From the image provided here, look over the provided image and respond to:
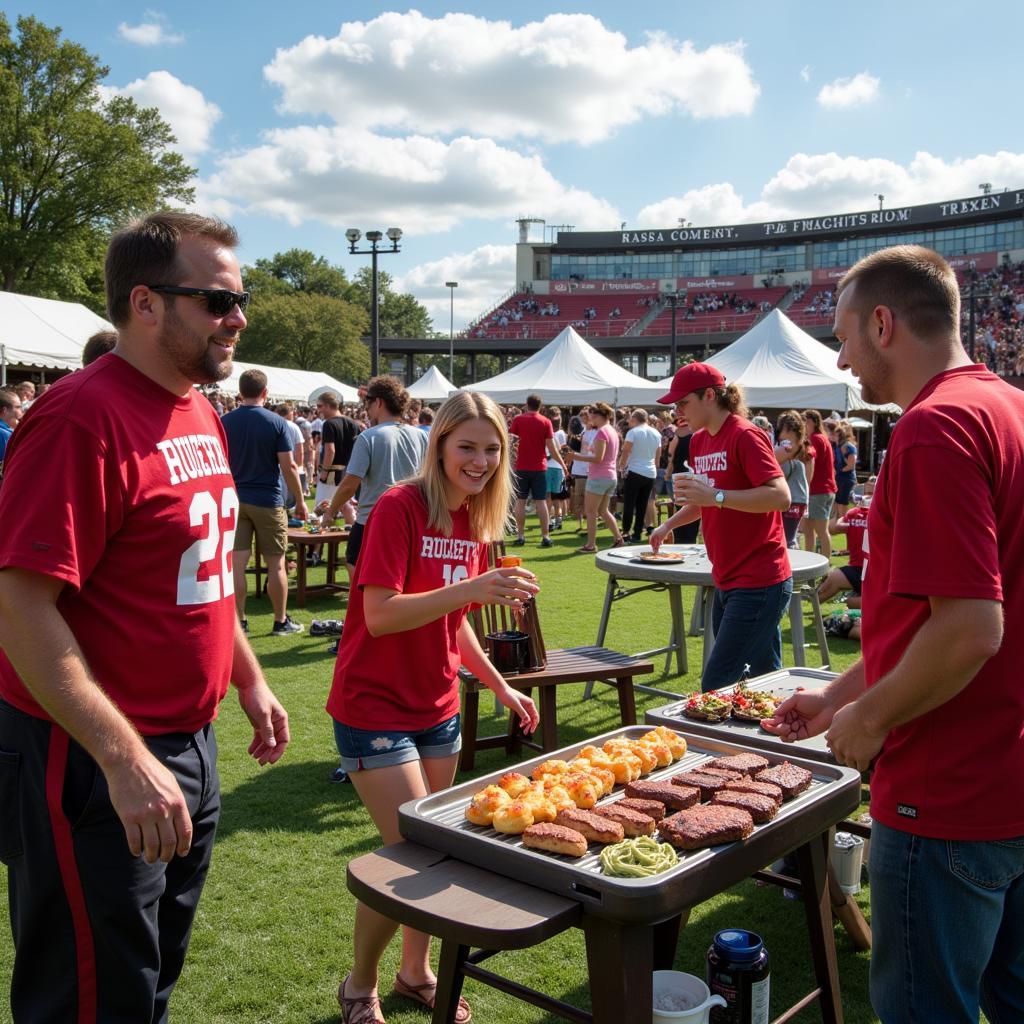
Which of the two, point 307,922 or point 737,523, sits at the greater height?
point 737,523

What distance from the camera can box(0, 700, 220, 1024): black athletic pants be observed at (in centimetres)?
200

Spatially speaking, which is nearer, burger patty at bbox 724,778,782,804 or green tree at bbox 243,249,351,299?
burger patty at bbox 724,778,782,804

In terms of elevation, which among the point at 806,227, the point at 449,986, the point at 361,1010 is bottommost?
the point at 361,1010

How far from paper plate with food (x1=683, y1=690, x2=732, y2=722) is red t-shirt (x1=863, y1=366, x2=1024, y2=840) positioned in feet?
4.81

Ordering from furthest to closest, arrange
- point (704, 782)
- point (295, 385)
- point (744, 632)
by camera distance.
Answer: point (295, 385) < point (744, 632) < point (704, 782)

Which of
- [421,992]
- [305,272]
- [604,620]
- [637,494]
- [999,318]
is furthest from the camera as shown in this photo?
[305,272]

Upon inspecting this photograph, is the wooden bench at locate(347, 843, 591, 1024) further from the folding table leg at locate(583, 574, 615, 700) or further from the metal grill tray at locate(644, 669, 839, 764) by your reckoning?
the folding table leg at locate(583, 574, 615, 700)

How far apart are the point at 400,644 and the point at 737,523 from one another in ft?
7.59

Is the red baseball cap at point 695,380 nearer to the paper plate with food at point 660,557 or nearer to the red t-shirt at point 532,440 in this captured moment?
the paper plate with food at point 660,557

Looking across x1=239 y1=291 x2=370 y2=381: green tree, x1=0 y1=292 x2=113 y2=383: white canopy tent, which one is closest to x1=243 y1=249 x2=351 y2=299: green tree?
x1=239 y1=291 x2=370 y2=381: green tree

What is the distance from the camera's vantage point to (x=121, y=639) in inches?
82.7

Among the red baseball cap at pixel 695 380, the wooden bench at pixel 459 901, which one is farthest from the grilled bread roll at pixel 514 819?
the red baseball cap at pixel 695 380

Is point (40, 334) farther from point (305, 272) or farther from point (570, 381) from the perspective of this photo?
point (305, 272)

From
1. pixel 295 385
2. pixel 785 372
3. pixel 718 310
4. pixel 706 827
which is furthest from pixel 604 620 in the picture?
pixel 718 310
